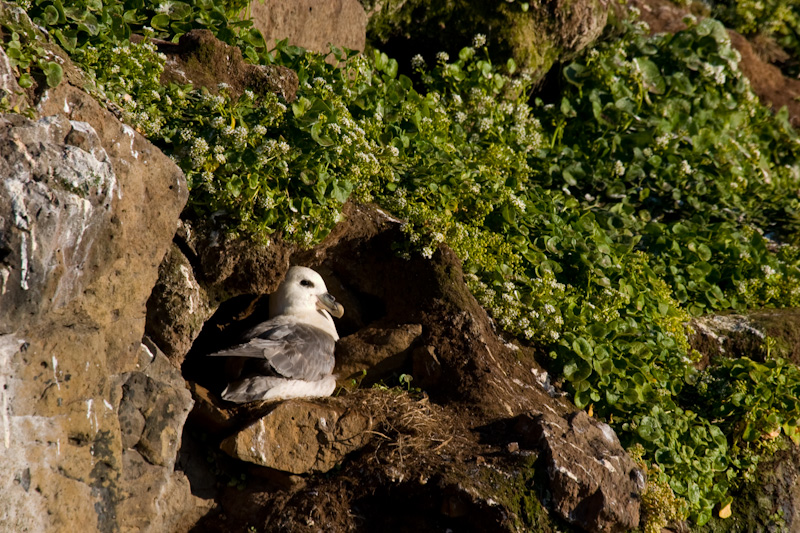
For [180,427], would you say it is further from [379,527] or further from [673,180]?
[673,180]

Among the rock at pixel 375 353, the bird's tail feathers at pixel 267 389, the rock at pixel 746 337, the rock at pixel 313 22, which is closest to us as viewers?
the bird's tail feathers at pixel 267 389

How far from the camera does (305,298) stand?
442 centimetres

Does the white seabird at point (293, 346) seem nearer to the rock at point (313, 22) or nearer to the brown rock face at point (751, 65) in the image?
the rock at point (313, 22)

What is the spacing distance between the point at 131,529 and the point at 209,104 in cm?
223

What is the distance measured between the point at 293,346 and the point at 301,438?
54 centimetres

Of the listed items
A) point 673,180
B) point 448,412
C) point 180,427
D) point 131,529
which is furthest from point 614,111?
point 131,529

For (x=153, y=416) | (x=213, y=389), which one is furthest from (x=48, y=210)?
(x=213, y=389)

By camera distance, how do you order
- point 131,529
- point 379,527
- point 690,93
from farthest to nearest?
point 690,93, point 379,527, point 131,529

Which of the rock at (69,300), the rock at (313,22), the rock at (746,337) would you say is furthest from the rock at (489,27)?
the rock at (69,300)

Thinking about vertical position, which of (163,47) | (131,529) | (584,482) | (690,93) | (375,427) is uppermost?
(690,93)

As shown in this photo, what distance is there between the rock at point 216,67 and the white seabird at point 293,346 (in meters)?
1.15

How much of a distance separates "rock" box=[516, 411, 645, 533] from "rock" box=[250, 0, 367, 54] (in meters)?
3.44

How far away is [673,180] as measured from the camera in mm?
6195

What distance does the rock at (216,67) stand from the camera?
4500mm
